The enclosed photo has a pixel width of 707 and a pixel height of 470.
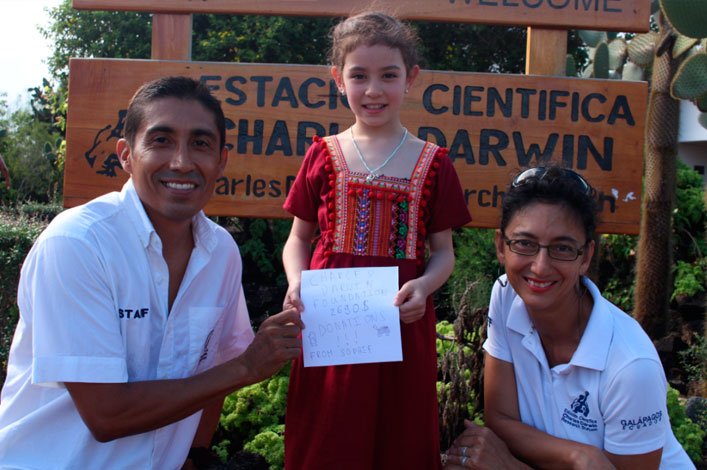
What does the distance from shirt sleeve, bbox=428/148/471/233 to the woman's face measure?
32 cm

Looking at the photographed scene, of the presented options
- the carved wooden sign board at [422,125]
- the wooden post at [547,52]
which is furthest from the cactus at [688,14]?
the wooden post at [547,52]

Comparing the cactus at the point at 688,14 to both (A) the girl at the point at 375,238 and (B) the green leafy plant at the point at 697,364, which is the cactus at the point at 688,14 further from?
(A) the girl at the point at 375,238

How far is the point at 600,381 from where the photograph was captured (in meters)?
2.11

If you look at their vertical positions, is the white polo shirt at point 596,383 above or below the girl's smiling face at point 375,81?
below

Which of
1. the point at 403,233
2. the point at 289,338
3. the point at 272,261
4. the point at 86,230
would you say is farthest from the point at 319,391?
the point at 272,261

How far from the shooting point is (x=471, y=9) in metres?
3.69

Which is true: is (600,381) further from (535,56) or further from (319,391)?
(535,56)

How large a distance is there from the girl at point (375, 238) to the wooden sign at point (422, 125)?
1158 mm

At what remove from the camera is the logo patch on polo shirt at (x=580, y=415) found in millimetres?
2148

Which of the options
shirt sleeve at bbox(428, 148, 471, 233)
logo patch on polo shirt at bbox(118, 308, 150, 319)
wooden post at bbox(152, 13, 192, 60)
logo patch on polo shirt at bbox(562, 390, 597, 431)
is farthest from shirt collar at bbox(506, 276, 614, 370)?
wooden post at bbox(152, 13, 192, 60)

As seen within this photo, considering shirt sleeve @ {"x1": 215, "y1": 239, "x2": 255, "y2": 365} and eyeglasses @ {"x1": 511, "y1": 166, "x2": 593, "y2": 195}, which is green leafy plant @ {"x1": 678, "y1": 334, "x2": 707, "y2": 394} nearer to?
eyeglasses @ {"x1": 511, "y1": 166, "x2": 593, "y2": 195}

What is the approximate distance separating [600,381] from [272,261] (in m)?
5.41

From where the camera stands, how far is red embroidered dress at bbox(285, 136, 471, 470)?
92.7 inches

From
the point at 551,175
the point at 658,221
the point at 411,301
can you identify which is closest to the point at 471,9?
the point at 551,175
